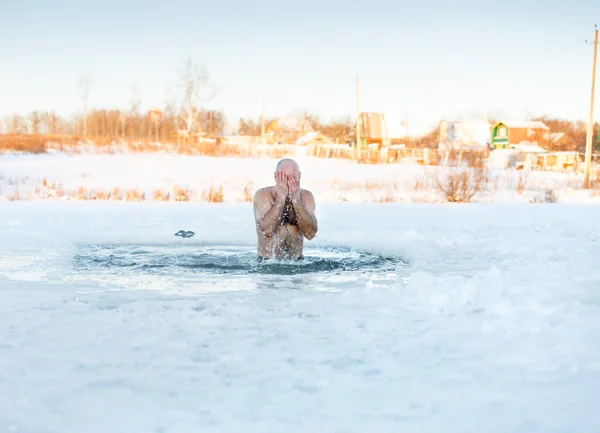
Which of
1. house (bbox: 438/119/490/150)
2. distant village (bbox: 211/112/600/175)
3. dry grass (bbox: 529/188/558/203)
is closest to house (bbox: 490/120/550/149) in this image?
distant village (bbox: 211/112/600/175)

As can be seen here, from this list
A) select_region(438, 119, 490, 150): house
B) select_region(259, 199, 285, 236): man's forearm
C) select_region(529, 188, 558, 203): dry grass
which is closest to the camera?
select_region(259, 199, 285, 236): man's forearm

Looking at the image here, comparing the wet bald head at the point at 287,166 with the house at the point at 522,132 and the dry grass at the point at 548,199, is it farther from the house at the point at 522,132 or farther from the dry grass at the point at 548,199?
the house at the point at 522,132

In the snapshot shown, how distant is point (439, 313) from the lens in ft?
15.7

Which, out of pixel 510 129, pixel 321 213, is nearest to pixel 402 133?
pixel 510 129

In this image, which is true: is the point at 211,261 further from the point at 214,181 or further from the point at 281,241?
the point at 214,181

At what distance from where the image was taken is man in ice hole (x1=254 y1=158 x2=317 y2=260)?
666cm

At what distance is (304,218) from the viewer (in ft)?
22.4

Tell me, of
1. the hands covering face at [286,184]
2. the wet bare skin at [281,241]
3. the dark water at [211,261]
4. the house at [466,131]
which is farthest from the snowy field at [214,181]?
the house at [466,131]

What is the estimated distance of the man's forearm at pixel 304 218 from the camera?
267 inches

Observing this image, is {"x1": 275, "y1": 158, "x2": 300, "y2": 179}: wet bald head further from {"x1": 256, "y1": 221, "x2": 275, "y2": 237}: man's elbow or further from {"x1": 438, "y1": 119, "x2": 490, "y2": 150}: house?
{"x1": 438, "y1": 119, "x2": 490, "y2": 150}: house

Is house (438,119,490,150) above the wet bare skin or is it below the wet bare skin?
above

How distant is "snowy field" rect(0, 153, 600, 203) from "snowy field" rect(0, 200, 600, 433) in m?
10.7

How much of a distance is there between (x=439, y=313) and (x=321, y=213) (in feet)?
30.6

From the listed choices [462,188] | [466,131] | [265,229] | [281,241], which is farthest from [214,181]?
[466,131]
